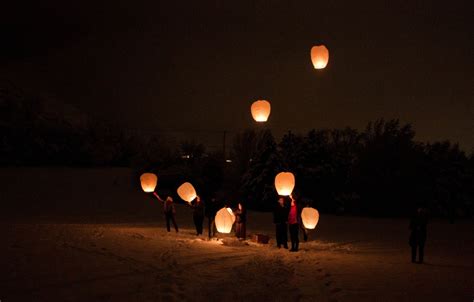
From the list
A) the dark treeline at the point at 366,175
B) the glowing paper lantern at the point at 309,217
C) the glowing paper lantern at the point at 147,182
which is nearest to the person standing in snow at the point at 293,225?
the glowing paper lantern at the point at 309,217

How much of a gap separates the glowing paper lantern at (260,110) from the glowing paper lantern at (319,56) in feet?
6.60

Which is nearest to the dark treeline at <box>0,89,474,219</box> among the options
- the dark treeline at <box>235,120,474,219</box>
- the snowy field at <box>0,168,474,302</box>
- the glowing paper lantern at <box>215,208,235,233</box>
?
the dark treeline at <box>235,120,474,219</box>

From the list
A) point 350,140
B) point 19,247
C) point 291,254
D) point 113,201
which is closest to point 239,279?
point 291,254

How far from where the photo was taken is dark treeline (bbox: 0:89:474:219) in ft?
112

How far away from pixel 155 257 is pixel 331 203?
24552 millimetres

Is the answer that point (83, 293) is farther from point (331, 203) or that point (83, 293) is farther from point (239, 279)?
point (331, 203)

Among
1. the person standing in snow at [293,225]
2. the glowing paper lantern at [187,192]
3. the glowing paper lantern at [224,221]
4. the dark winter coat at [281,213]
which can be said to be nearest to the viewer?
the person standing in snow at [293,225]

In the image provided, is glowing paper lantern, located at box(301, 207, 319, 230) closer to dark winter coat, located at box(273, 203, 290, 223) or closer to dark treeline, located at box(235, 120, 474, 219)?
dark winter coat, located at box(273, 203, 290, 223)

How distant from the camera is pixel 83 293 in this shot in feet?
24.6

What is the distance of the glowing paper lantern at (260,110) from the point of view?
15109mm

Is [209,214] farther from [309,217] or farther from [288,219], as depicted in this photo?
[309,217]

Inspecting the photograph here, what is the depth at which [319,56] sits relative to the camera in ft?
45.5

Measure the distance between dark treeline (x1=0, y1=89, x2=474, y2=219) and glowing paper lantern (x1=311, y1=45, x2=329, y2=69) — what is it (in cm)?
1996

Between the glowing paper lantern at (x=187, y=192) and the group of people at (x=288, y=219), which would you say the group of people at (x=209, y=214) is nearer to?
the glowing paper lantern at (x=187, y=192)
